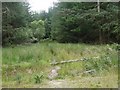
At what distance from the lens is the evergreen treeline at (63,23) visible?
5676 mm

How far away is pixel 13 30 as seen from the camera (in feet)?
19.1

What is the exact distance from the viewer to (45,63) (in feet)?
15.1

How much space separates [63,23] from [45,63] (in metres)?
2.25

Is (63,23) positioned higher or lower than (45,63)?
higher

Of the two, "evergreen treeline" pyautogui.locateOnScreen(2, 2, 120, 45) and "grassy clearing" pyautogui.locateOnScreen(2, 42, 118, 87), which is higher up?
"evergreen treeline" pyautogui.locateOnScreen(2, 2, 120, 45)

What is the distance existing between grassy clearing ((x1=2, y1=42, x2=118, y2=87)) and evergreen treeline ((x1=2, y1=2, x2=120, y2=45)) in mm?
439

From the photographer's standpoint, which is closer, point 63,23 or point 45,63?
point 45,63

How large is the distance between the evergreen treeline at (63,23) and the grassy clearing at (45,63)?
44 centimetres

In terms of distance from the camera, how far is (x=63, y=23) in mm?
6617

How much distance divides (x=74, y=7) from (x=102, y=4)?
0.85 meters

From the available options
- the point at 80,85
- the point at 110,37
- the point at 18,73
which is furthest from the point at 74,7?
the point at 80,85

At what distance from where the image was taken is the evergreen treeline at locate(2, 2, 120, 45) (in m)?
5.68

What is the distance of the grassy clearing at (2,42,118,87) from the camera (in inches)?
154

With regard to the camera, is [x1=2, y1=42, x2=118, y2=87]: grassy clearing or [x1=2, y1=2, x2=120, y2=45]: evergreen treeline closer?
[x1=2, y1=42, x2=118, y2=87]: grassy clearing
